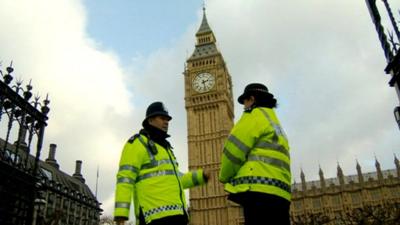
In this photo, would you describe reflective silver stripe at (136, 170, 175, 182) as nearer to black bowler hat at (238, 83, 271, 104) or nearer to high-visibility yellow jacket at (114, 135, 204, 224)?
high-visibility yellow jacket at (114, 135, 204, 224)

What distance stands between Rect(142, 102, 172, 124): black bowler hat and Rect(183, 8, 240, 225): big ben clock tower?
170 ft

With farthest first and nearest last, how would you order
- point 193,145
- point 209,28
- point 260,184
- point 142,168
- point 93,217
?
point 209,28 → point 193,145 → point 93,217 → point 142,168 → point 260,184

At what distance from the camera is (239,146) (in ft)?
11.9

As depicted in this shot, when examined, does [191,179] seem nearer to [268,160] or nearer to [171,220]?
[171,220]

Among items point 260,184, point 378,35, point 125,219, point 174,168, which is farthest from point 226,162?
point 378,35

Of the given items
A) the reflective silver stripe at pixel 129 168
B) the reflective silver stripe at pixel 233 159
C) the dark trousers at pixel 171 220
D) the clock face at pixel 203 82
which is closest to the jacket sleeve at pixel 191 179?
the dark trousers at pixel 171 220

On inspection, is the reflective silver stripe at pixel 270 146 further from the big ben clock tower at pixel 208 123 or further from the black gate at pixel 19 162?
the big ben clock tower at pixel 208 123

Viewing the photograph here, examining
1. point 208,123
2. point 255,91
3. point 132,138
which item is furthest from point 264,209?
point 208,123

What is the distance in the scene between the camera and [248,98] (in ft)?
13.4

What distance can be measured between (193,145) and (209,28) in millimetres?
24366

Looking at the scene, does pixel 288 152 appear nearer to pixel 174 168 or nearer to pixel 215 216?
pixel 174 168

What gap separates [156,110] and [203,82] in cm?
6015

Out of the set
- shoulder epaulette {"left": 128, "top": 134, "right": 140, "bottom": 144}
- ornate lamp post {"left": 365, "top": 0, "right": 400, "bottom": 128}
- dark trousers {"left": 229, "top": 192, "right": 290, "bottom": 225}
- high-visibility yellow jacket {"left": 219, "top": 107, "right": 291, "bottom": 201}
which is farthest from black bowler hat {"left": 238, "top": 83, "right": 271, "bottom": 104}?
ornate lamp post {"left": 365, "top": 0, "right": 400, "bottom": 128}

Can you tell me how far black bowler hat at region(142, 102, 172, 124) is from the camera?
4605 millimetres
